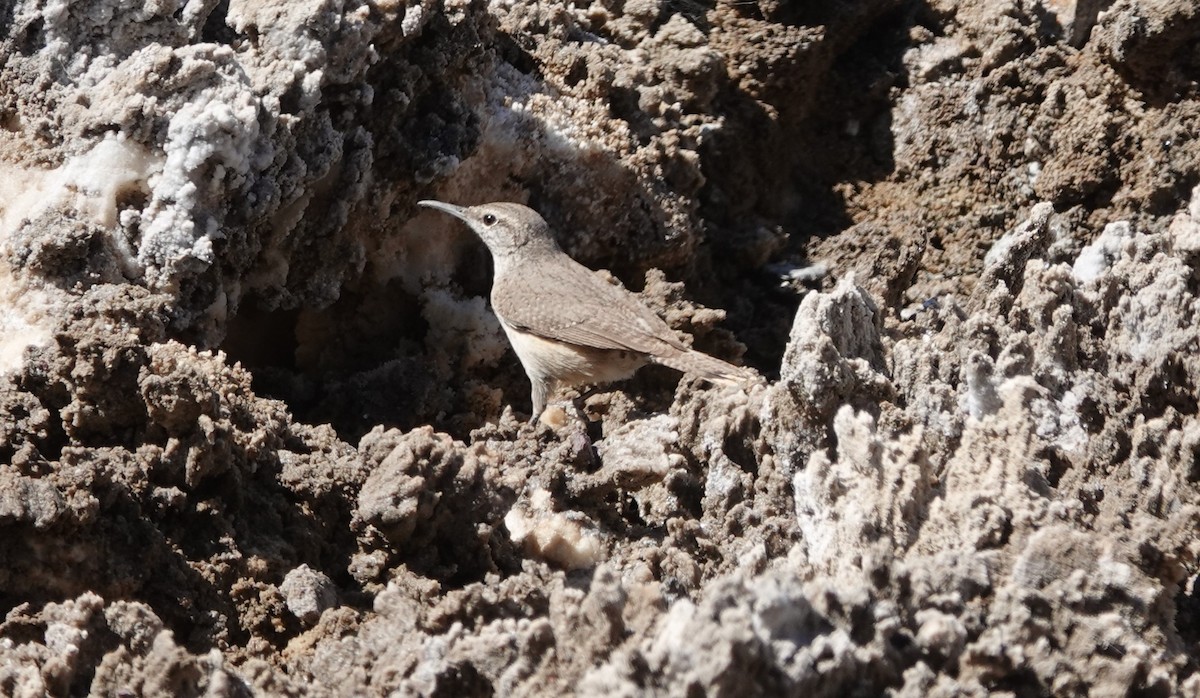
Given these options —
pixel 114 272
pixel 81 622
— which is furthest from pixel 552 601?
pixel 114 272

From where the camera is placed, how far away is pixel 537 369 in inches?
232

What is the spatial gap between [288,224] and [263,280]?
255 millimetres

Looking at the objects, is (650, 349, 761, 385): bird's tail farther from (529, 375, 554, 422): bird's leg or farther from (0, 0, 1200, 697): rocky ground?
(529, 375, 554, 422): bird's leg

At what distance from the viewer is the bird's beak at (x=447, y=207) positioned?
5680 millimetres

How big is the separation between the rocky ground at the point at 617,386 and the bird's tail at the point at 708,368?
106 millimetres

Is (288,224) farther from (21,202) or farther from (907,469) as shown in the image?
(907,469)

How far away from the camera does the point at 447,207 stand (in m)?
5.77

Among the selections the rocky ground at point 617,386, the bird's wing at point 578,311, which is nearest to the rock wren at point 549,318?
the bird's wing at point 578,311

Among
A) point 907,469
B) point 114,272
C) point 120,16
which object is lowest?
point 114,272

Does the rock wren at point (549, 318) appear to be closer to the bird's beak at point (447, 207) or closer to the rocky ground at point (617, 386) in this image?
the bird's beak at point (447, 207)

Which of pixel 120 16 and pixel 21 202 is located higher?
pixel 120 16

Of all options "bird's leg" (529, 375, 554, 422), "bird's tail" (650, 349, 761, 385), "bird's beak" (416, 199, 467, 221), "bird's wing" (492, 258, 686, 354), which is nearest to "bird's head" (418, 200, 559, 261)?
"bird's beak" (416, 199, 467, 221)

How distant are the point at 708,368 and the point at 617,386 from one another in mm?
1093

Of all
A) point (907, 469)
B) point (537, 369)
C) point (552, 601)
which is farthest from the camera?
point (537, 369)
